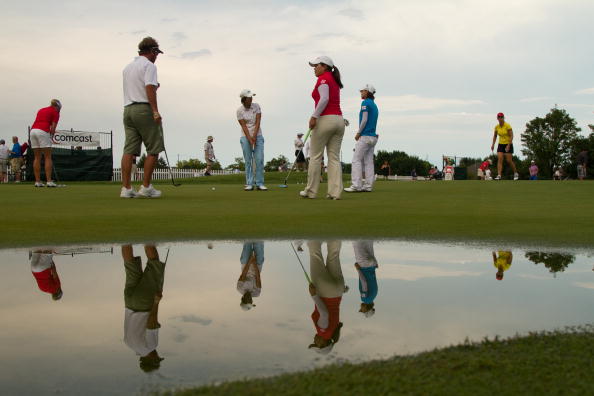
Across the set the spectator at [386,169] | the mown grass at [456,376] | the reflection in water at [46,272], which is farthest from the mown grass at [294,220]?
the spectator at [386,169]

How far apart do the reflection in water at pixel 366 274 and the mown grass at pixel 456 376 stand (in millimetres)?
781

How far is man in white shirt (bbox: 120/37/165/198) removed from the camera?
10.9 m

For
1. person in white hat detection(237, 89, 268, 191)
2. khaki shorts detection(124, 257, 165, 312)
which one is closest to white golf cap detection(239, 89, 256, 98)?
person in white hat detection(237, 89, 268, 191)

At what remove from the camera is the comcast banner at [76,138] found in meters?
32.8

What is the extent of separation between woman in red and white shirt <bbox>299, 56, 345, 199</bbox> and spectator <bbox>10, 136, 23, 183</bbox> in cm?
2334

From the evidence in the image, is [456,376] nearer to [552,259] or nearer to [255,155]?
[552,259]

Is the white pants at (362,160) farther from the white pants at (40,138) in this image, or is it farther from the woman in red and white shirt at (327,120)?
the white pants at (40,138)

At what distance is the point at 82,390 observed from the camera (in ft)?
6.89

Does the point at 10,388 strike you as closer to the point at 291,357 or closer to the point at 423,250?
the point at 291,357

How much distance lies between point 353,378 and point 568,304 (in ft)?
5.70

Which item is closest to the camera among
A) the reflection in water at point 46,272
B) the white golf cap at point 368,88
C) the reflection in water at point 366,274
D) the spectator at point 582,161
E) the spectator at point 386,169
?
the reflection in water at point 366,274

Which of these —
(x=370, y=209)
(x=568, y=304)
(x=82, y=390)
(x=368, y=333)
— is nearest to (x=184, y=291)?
(x=368, y=333)

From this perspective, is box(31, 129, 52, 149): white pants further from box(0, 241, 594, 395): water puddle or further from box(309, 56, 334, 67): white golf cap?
box(0, 241, 594, 395): water puddle

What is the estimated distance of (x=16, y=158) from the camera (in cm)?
3123
